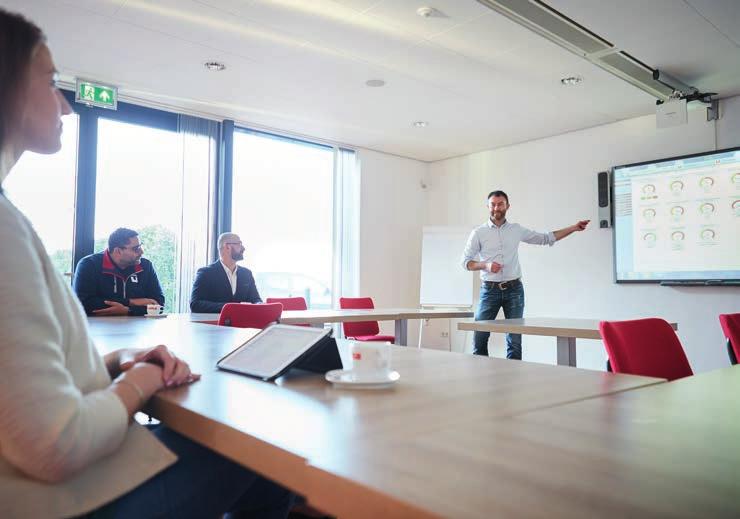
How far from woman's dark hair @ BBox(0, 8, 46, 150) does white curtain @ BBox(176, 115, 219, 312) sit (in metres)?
4.84

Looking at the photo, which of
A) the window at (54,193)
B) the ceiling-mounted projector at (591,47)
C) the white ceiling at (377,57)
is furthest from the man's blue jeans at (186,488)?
the window at (54,193)

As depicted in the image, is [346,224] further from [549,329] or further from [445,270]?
[549,329]

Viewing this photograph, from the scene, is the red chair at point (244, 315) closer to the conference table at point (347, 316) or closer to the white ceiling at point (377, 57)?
the conference table at point (347, 316)

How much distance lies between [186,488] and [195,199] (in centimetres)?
507

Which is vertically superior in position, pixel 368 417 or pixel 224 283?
pixel 224 283

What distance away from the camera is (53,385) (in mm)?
700

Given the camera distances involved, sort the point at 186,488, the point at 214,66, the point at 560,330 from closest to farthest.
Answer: the point at 186,488 < the point at 560,330 < the point at 214,66

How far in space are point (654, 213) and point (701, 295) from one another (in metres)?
0.92

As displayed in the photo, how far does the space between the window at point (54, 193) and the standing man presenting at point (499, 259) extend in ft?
12.4

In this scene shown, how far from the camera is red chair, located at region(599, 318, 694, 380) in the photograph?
181 centimetres

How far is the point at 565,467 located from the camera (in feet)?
1.85

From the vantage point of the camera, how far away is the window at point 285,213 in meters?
6.18

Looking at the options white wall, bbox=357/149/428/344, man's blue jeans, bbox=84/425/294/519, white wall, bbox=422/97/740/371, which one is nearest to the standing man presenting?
white wall, bbox=422/97/740/371

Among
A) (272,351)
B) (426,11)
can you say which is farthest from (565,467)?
(426,11)
